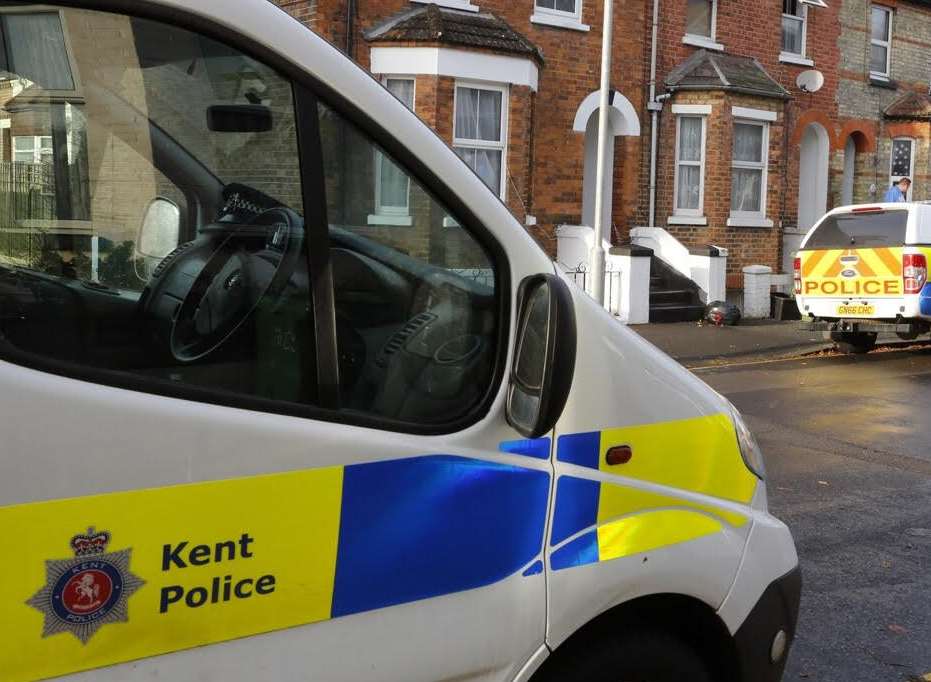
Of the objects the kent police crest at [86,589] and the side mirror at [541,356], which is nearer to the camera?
the kent police crest at [86,589]

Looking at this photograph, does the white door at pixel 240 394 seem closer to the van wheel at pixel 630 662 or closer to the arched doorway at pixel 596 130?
the van wheel at pixel 630 662

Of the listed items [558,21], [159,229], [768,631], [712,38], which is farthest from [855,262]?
[159,229]

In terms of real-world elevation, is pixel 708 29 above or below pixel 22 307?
above

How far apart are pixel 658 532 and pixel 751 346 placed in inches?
484

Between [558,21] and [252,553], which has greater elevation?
[558,21]

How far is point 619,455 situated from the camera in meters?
2.44

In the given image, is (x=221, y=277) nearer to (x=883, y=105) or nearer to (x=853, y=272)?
(x=853, y=272)

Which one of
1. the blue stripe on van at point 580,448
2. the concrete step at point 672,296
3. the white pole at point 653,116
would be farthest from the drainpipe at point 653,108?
the blue stripe on van at point 580,448

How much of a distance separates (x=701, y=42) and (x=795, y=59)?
273cm

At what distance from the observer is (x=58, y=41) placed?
185 centimetres

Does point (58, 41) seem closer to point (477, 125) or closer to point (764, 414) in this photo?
point (764, 414)

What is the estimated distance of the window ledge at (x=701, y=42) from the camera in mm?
18392

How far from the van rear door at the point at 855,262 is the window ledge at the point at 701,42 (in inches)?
238

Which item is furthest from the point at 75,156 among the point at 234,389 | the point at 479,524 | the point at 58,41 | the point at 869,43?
the point at 869,43
